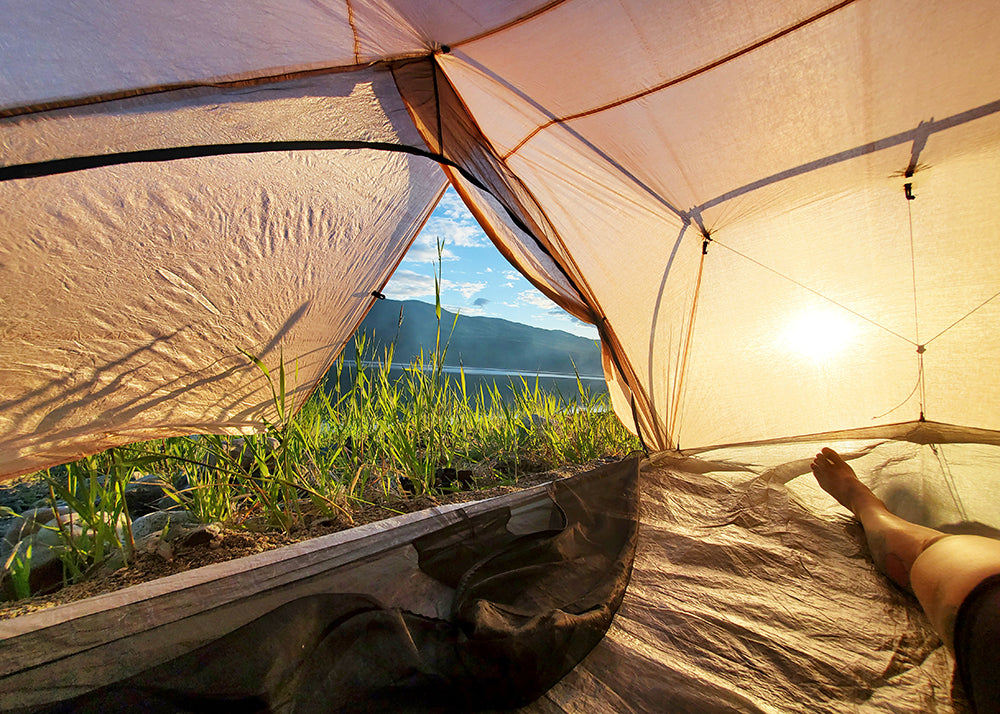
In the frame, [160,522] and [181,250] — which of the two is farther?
[160,522]

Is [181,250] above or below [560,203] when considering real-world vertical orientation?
below

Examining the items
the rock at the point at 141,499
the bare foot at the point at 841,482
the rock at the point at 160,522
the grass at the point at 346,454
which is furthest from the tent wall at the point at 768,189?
the rock at the point at 141,499

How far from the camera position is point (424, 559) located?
1067 millimetres

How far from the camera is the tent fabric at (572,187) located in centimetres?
99

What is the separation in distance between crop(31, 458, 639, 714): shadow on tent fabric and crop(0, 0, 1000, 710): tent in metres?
0.20

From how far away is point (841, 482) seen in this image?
1602mm

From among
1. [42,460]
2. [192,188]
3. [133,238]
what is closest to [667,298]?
[192,188]

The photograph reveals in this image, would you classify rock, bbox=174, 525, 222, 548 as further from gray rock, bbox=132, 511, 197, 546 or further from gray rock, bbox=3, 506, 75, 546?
gray rock, bbox=3, 506, 75, 546

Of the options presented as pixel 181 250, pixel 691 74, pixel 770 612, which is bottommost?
pixel 770 612

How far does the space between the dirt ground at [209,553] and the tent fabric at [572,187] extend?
0.43m

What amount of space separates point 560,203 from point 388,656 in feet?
5.08

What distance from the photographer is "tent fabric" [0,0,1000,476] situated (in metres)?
0.99

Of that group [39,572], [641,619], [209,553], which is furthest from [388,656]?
[39,572]

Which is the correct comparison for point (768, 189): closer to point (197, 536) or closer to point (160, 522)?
point (197, 536)
